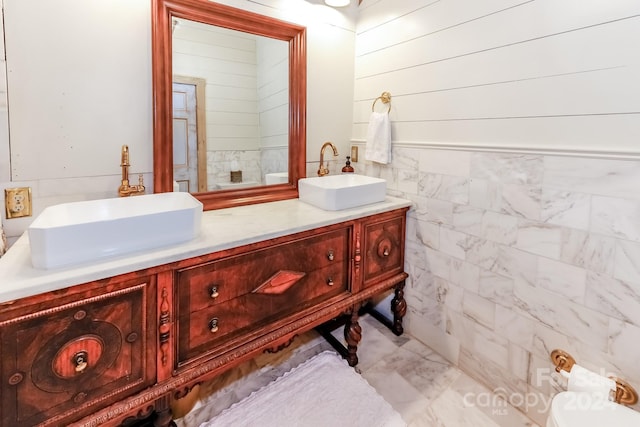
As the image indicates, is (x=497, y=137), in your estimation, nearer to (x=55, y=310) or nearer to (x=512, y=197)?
(x=512, y=197)

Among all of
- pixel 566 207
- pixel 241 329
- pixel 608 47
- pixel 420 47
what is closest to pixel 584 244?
pixel 566 207

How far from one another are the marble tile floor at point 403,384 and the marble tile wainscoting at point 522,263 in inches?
Result: 3.3

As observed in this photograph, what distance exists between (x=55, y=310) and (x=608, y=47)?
207cm

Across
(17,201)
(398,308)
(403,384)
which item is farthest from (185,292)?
(398,308)

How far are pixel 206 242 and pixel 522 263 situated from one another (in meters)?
1.44

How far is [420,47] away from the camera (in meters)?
1.92

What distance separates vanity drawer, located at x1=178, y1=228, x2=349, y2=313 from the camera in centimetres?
126

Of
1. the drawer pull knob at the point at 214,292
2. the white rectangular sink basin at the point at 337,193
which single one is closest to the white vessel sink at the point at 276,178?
the white rectangular sink basin at the point at 337,193

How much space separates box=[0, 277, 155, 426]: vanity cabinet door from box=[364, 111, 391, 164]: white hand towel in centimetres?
154

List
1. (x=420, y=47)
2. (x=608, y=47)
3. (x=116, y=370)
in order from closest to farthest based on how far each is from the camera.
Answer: (x=116, y=370)
(x=608, y=47)
(x=420, y=47)

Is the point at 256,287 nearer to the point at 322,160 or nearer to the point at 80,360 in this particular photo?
the point at 80,360

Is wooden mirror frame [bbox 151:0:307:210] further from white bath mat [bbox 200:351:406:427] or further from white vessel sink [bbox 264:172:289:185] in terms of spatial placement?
white bath mat [bbox 200:351:406:427]

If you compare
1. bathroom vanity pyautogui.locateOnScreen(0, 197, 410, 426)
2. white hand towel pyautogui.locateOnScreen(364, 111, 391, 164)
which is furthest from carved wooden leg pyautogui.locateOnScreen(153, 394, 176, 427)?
white hand towel pyautogui.locateOnScreen(364, 111, 391, 164)

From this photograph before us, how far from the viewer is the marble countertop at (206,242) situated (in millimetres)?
952
